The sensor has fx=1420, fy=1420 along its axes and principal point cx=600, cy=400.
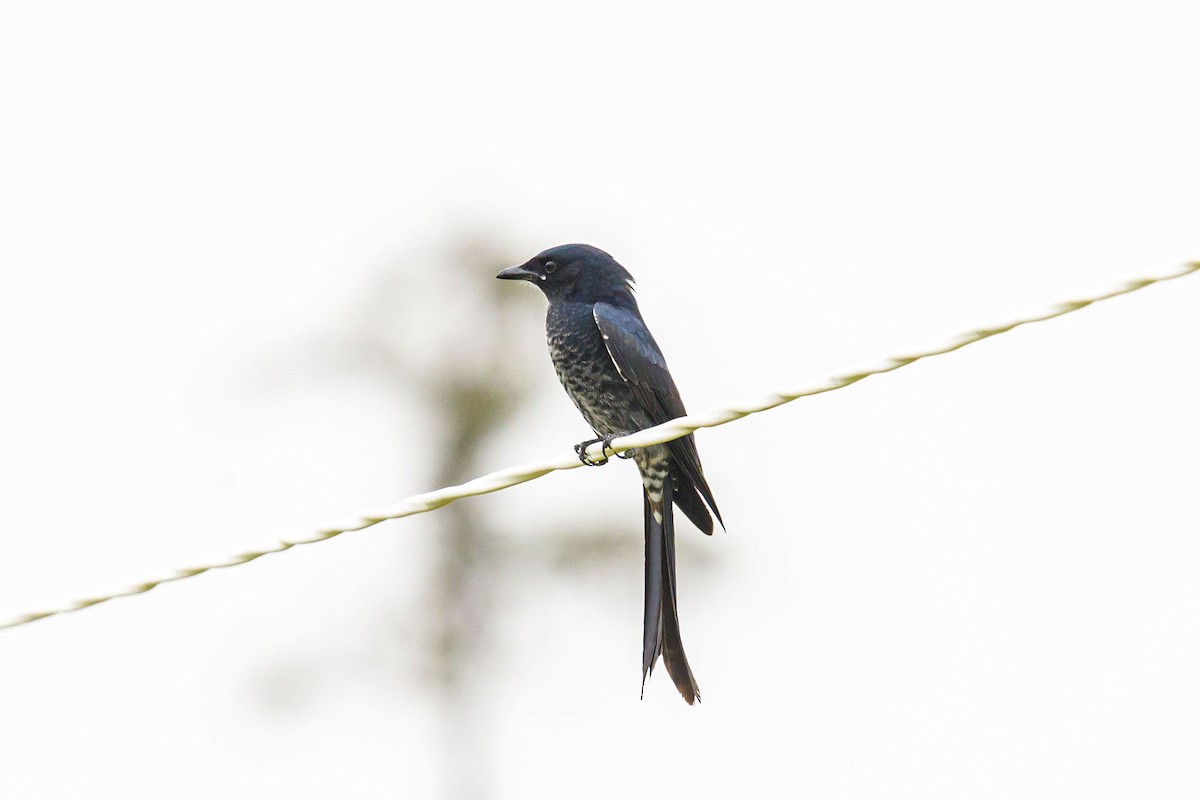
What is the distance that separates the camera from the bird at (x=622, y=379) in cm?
446

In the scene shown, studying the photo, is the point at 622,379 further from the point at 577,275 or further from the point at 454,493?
the point at 454,493

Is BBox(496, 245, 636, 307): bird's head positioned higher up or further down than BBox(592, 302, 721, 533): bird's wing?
higher up

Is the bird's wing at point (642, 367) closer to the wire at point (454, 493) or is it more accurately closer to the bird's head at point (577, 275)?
the bird's head at point (577, 275)

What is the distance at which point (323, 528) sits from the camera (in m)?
2.65

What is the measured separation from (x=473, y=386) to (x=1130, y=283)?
10514mm

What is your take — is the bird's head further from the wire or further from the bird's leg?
the wire

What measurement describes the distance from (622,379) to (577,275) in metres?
0.49

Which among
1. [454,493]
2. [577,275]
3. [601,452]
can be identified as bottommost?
[601,452]

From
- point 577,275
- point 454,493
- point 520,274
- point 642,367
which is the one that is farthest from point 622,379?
point 454,493

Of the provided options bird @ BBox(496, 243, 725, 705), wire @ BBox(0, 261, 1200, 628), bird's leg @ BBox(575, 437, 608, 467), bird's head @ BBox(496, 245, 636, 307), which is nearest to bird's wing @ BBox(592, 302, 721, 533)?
bird @ BBox(496, 243, 725, 705)

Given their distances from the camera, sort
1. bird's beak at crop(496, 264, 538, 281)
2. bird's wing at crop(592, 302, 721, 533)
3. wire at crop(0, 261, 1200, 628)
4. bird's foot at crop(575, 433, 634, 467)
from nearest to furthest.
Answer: wire at crop(0, 261, 1200, 628), bird's foot at crop(575, 433, 634, 467), bird's wing at crop(592, 302, 721, 533), bird's beak at crop(496, 264, 538, 281)

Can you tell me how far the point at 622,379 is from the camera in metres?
4.77

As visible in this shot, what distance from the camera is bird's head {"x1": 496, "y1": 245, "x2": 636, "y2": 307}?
501cm

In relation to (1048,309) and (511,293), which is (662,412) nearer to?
(1048,309)
